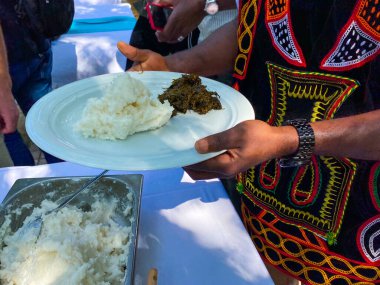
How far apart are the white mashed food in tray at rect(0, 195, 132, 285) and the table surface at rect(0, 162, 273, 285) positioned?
12 centimetres

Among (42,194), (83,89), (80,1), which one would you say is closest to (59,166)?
(42,194)

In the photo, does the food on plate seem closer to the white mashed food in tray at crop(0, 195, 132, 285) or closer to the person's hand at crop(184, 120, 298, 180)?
the person's hand at crop(184, 120, 298, 180)

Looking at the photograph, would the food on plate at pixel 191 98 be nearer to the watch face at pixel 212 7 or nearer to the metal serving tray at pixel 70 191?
the metal serving tray at pixel 70 191

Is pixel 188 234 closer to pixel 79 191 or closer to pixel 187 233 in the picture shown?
pixel 187 233

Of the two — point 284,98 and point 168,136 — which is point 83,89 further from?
point 284,98

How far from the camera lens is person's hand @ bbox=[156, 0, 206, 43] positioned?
1558 millimetres

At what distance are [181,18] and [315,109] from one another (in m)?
0.73

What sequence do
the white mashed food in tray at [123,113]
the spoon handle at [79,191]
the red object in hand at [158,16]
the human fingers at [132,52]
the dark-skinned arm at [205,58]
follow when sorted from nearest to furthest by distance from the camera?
the white mashed food in tray at [123,113] < the spoon handle at [79,191] < the human fingers at [132,52] < the dark-skinned arm at [205,58] < the red object in hand at [158,16]

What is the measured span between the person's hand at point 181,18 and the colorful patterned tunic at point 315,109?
1.00 feet

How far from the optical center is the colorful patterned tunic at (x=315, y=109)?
1073 mm

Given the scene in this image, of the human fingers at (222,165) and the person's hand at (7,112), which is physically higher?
the human fingers at (222,165)

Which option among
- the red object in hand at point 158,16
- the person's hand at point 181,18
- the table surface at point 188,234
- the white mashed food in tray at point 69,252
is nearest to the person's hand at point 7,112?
the table surface at point 188,234

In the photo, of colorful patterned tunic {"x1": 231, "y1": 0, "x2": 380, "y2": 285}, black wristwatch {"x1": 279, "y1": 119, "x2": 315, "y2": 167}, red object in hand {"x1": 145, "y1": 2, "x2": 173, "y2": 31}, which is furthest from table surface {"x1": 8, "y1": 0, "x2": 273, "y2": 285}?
red object in hand {"x1": 145, "y1": 2, "x2": 173, "y2": 31}

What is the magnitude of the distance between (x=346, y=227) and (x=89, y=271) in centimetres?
86
